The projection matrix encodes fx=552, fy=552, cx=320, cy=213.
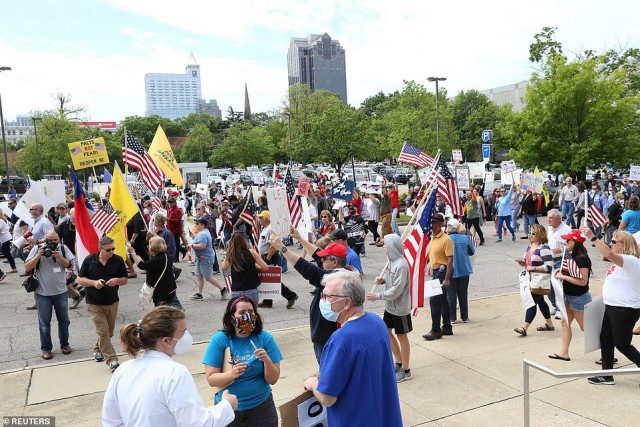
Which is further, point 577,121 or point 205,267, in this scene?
point 577,121

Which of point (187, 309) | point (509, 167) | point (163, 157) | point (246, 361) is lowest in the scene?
point (187, 309)

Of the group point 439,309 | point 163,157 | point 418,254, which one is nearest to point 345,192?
point 163,157

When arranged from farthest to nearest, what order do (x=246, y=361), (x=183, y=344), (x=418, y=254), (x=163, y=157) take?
1. (x=163, y=157)
2. (x=418, y=254)
3. (x=246, y=361)
4. (x=183, y=344)

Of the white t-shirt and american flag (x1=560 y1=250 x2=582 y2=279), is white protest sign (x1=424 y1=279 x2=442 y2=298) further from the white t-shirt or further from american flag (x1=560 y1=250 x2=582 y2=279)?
the white t-shirt

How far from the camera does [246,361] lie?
12.5 feet

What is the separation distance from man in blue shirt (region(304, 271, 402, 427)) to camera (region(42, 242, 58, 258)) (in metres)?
5.50

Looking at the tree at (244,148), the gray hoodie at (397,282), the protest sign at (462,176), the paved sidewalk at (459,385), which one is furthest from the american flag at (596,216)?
the tree at (244,148)

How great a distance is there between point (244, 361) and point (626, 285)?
419cm

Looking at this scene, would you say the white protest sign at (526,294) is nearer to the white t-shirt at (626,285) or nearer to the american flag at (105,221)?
the white t-shirt at (626,285)

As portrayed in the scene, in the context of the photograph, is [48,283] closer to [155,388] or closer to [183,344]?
[183,344]

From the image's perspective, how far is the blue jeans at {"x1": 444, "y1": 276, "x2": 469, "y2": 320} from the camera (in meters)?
8.30

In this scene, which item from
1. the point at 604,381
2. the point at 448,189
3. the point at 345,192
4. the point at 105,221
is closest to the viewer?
the point at 604,381

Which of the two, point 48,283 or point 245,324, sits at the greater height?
point 245,324

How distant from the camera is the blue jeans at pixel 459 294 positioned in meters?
8.30
